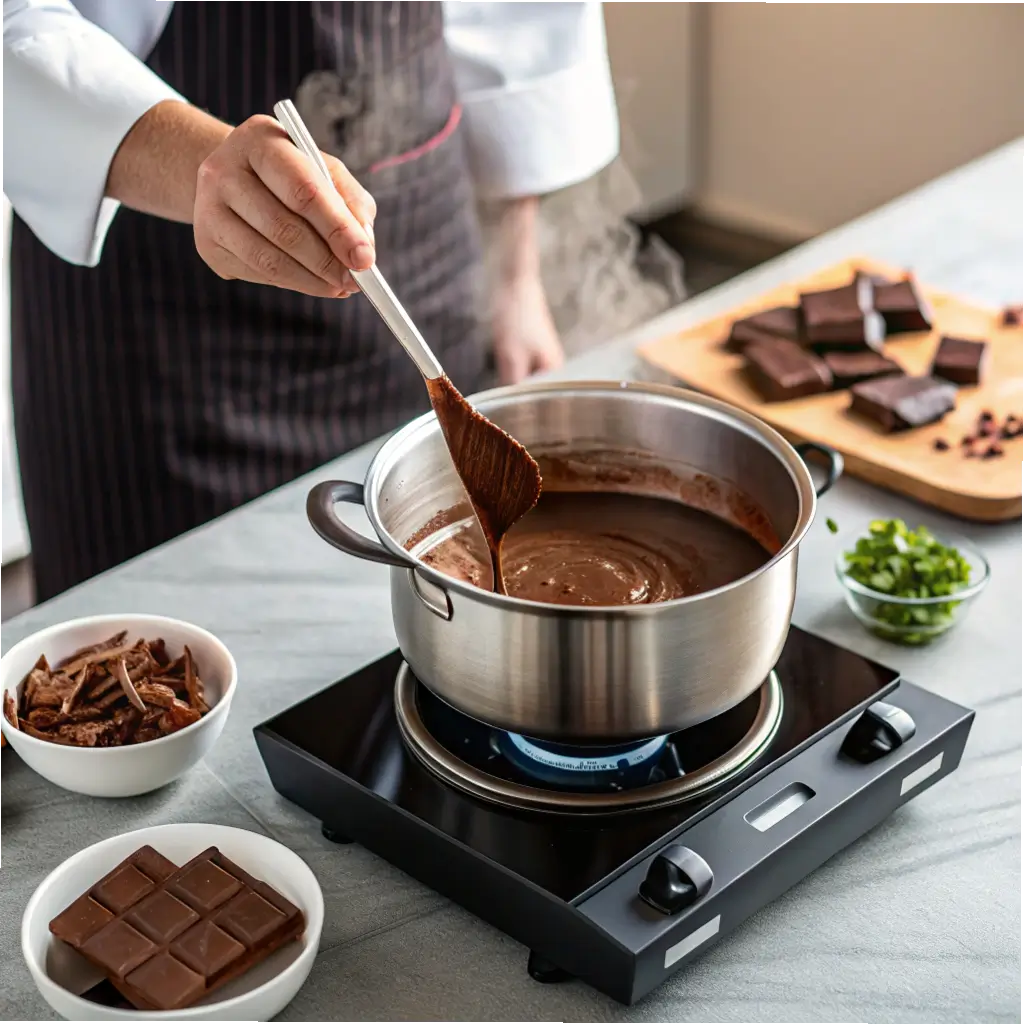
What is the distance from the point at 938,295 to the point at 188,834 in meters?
1.30

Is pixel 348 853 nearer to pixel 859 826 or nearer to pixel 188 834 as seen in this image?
pixel 188 834

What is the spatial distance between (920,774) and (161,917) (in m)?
0.56

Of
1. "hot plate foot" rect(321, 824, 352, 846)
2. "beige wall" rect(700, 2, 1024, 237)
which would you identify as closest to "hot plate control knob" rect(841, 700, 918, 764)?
"hot plate foot" rect(321, 824, 352, 846)

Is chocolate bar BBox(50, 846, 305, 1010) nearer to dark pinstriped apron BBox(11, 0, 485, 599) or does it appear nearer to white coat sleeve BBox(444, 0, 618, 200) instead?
dark pinstriped apron BBox(11, 0, 485, 599)

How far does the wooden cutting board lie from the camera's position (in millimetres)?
1438

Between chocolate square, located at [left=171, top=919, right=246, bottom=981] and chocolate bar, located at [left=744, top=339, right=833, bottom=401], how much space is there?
969 millimetres

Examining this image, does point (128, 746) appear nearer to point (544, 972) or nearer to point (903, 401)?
point (544, 972)

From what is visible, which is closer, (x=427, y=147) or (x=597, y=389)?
(x=597, y=389)

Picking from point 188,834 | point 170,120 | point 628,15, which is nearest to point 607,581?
point 188,834

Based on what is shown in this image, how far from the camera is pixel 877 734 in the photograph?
1.00m

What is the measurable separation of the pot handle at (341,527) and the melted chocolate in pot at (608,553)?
0.40 ft

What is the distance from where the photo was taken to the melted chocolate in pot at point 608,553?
41.3 inches

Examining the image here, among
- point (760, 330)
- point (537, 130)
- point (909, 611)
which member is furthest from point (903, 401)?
point (537, 130)

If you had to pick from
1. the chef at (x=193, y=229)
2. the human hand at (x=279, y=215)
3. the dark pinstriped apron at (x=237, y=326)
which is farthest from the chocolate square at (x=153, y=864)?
the dark pinstriped apron at (x=237, y=326)
